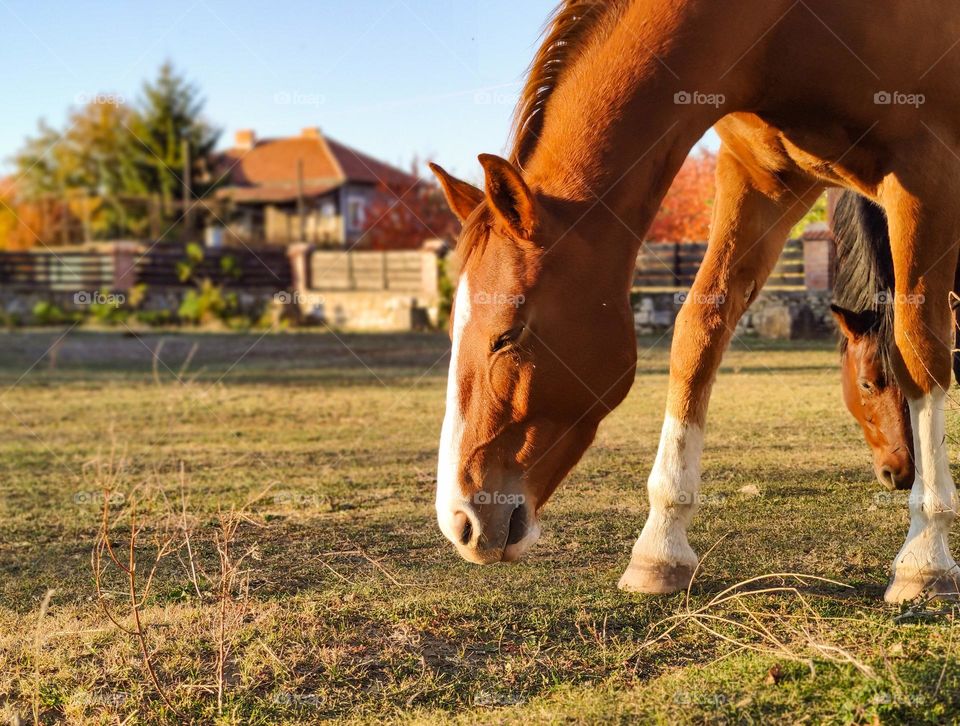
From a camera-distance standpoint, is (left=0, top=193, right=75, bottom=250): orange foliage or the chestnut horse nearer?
the chestnut horse

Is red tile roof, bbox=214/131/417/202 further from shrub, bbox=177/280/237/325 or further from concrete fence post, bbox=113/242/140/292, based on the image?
shrub, bbox=177/280/237/325

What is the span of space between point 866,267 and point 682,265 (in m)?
11.1

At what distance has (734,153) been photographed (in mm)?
3783

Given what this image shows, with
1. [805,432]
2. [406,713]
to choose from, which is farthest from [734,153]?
[805,432]

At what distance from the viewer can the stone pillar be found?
525 inches

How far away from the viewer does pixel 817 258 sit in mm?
13516

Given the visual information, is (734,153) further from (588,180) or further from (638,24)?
(588,180)

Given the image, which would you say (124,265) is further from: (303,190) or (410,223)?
(303,190)

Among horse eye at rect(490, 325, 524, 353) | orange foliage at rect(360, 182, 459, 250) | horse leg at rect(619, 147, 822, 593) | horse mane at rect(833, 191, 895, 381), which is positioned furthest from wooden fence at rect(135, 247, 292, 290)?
horse eye at rect(490, 325, 524, 353)

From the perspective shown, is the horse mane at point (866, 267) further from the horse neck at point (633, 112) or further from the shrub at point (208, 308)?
the shrub at point (208, 308)

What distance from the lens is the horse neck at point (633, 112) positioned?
280cm

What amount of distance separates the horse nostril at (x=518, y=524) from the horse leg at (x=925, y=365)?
4.27ft

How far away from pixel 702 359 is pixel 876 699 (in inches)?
63.5

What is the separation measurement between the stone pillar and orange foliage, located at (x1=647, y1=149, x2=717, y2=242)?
4.49 feet
